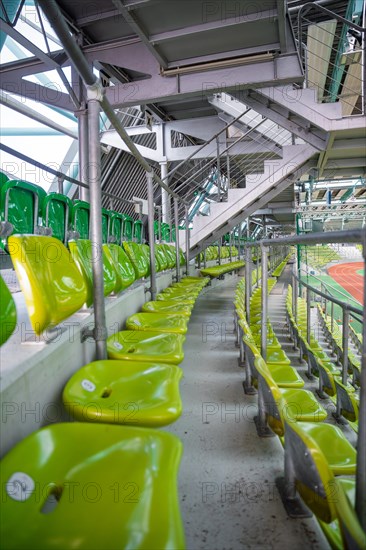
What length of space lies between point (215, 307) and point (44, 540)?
3467 mm

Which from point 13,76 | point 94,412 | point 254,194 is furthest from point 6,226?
point 13,76

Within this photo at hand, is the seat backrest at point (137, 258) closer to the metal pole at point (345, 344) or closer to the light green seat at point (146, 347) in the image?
the light green seat at point (146, 347)

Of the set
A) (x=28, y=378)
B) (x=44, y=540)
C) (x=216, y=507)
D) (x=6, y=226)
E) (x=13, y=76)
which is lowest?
(x=216, y=507)

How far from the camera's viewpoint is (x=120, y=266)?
1.99m

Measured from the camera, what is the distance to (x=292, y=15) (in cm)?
404

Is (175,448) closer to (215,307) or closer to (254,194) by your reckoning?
(215,307)

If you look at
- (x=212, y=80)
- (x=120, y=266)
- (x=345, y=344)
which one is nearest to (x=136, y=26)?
(x=212, y=80)

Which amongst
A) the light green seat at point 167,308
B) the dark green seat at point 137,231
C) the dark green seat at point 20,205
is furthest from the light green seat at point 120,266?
the dark green seat at point 137,231

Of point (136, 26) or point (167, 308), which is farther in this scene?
point (136, 26)

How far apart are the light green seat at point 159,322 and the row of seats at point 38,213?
718 mm

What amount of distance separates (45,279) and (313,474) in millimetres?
890

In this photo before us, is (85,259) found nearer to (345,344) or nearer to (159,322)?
(159,322)

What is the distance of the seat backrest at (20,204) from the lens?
1.73m

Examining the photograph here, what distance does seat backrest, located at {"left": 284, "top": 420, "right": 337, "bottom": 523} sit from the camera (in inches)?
23.4
